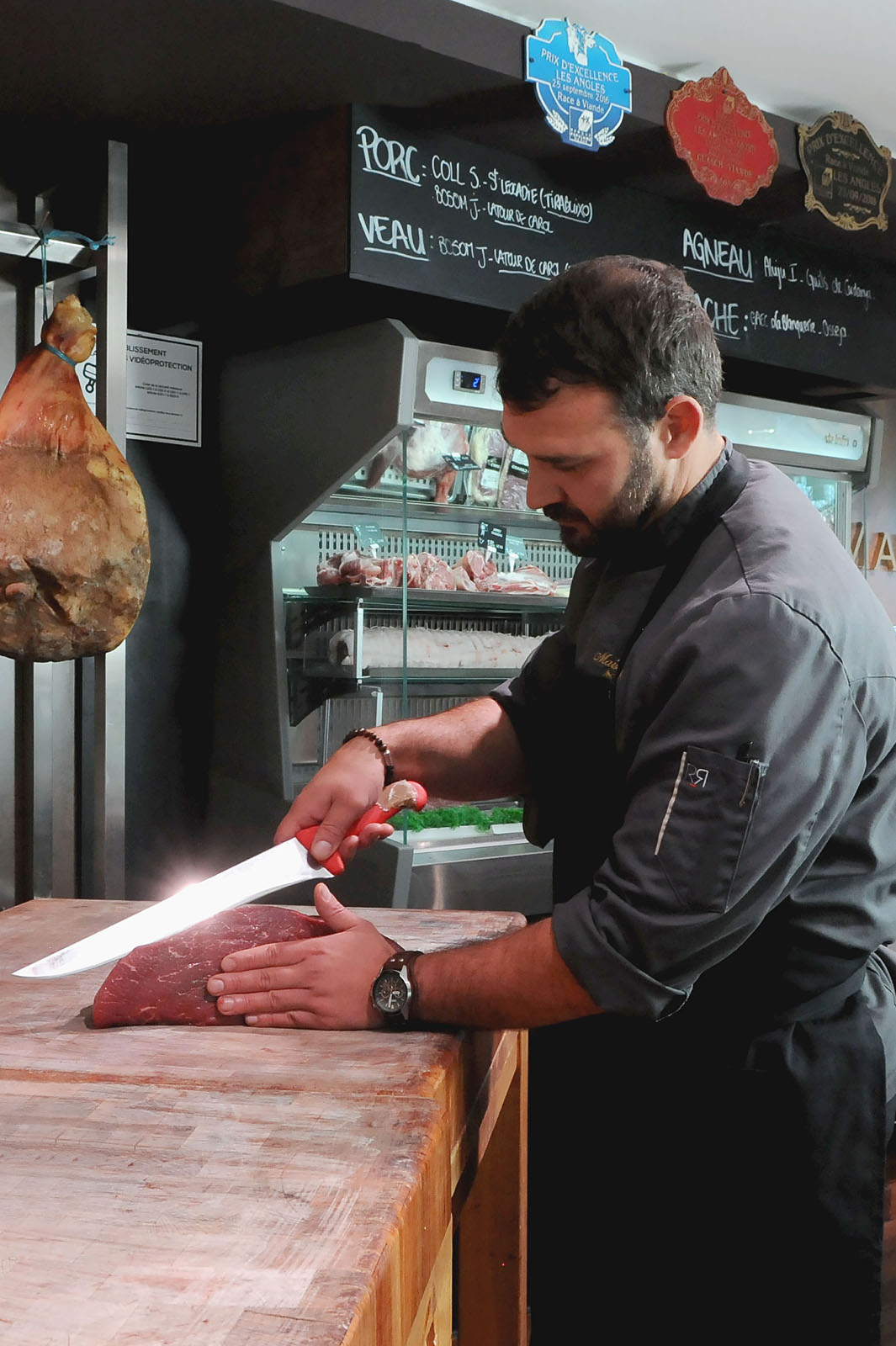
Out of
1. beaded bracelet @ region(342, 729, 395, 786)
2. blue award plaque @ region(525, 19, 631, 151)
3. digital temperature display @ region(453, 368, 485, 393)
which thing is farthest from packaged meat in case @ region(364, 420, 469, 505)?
beaded bracelet @ region(342, 729, 395, 786)

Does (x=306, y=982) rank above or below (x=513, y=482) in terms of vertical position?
below

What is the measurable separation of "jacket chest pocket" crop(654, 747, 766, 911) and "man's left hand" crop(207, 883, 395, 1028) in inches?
17.6

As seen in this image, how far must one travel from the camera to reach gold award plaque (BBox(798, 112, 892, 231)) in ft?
12.7

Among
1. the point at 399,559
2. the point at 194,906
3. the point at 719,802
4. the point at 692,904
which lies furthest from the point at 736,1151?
the point at 399,559

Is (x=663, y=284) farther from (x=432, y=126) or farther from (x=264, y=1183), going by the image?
(x=432, y=126)

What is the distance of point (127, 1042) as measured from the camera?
4.83ft

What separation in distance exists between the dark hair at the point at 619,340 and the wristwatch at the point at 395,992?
30.2 inches

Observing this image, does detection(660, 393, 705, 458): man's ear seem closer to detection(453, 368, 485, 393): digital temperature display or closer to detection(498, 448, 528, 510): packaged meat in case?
detection(453, 368, 485, 393): digital temperature display

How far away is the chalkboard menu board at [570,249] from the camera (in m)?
3.22

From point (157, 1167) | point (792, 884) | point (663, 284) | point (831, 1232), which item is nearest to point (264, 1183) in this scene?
point (157, 1167)

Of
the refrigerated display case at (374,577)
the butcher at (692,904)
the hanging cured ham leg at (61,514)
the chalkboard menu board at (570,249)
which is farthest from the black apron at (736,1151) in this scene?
the chalkboard menu board at (570,249)

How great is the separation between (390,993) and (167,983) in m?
0.30

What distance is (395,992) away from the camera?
150 centimetres

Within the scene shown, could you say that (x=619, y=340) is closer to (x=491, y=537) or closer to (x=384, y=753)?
(x=384, y=753)
